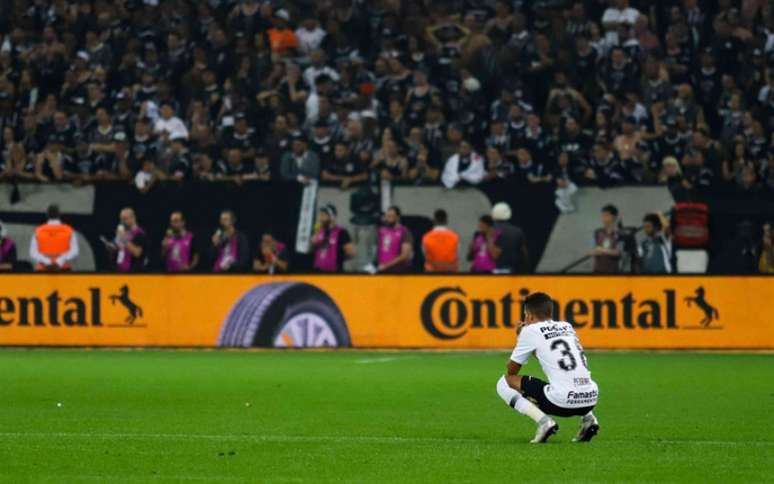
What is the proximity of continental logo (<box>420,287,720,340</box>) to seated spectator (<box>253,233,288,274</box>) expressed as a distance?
2662 mm

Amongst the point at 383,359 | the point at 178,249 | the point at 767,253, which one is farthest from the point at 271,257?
the point at 767,253

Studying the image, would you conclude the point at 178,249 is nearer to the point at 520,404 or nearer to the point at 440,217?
the point at 440,217

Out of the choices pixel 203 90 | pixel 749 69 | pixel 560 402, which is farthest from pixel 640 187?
pixel 560 402

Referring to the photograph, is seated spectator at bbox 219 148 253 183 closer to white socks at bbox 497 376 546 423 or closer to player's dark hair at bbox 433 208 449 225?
player's dark hair at bbox 433 208 449 225

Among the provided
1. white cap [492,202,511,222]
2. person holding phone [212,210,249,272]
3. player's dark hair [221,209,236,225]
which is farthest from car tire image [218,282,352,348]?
white cap [492,202,511,222]

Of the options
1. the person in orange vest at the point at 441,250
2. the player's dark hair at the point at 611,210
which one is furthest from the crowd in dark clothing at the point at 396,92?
the person in orange vest at the point at 441,250

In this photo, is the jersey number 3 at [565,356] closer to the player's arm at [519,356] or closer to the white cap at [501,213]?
the player's arm at [519,356]

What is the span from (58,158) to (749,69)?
12.3 m

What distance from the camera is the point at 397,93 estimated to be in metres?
29.4

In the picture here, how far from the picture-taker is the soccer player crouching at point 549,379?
12.0 m

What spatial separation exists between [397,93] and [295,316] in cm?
564

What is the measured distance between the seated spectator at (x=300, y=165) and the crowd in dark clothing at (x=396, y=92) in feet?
0.11

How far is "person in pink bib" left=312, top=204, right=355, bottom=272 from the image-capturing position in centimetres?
2695

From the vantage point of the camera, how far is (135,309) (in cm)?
2595
